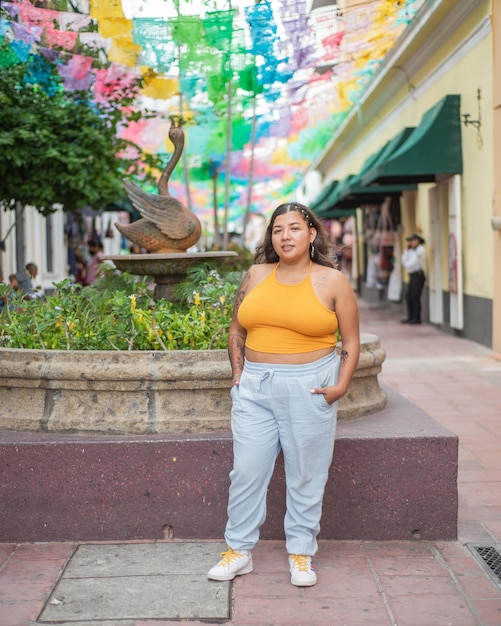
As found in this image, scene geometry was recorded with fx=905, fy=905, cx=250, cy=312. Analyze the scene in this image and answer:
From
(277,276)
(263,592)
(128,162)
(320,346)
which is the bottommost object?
(263,592)

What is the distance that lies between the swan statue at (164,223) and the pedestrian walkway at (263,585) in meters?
2.71

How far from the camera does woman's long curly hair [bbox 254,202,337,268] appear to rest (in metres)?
4.09

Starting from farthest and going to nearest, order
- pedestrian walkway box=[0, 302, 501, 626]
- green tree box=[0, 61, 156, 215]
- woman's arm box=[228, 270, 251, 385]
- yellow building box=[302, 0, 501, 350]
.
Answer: yellow building box=[302, 0, 501, 350], green tree box=[0, 61, 156, 215], woman's arm box=[228, 270, 251, 385], pedestrian walkway box=[0, 302, 501, 626]

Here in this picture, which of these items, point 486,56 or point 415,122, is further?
point 415,122

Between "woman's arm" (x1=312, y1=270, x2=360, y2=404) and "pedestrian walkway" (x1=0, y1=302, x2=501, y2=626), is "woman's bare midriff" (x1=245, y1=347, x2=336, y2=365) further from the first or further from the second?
"pedestrian walkway" (x1=0, y1=302, x2=501, y2=626)

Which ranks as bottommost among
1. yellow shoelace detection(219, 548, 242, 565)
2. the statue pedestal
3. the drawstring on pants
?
yellow shoelace detection(219, 548, 242, 565)

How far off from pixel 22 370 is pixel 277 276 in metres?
1.56

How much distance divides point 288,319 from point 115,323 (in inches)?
69.8

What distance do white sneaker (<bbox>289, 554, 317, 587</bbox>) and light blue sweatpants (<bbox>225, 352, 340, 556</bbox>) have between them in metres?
0.04

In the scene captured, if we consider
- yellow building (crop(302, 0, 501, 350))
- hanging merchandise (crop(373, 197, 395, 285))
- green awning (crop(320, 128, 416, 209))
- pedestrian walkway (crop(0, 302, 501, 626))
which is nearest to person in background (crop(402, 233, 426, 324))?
yellow building (crop(302, 0, 501, 350))

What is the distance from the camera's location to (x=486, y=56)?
12.8 meters

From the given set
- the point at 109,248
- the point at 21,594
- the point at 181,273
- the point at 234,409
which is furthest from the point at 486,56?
the point at 109,248

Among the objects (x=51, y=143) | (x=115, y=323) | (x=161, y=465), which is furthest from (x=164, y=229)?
(x=51, y=143)

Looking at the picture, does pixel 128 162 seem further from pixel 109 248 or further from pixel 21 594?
pixel 109 248
